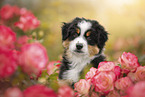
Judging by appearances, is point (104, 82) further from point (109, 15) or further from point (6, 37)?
point (109, 15)

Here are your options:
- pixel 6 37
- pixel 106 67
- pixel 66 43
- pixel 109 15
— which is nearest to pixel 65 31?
pixel 66 43

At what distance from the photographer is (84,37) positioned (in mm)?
2350

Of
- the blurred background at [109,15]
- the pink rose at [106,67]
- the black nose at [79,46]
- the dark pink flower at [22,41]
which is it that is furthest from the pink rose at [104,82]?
the blurred background at [109,15]

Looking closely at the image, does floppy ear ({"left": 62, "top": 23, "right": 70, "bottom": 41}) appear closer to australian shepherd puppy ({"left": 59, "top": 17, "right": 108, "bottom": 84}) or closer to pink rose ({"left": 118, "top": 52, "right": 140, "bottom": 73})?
australian shepherd puppy ({"left": 59, "top": 17, "right": 108, "bottom": 84})

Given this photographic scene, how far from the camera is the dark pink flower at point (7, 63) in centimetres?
85

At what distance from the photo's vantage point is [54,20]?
402 cm

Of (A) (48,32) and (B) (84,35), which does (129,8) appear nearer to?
(A) (48,32)

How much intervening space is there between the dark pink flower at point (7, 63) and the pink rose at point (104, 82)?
2.23 ft

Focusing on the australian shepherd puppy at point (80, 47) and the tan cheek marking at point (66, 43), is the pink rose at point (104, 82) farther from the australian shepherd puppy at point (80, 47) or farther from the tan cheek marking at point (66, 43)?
the tan cheek marking at point (66, 43)

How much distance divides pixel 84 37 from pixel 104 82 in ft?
3.51

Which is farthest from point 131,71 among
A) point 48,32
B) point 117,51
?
point 117,51

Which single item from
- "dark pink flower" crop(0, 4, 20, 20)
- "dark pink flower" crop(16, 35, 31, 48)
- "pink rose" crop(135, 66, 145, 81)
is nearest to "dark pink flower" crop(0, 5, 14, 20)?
"dark pink flower" crop(0, 4, 20, 20)

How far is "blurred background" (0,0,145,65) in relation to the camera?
4.06 m

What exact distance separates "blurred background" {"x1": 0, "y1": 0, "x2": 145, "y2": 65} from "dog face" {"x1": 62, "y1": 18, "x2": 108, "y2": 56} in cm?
141
